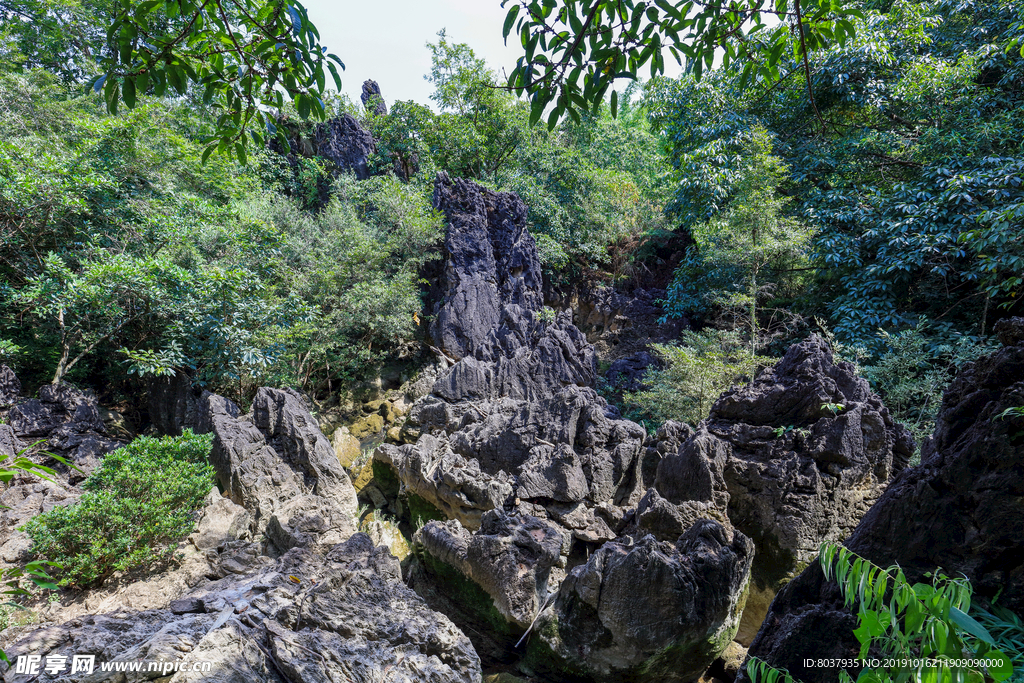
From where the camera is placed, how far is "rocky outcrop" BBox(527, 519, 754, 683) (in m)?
3.38

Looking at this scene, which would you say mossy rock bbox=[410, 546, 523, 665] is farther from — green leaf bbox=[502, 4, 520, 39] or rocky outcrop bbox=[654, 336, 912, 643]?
green leaf bbox=[502, 4, 520, 39]

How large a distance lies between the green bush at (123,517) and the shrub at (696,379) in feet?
21.5

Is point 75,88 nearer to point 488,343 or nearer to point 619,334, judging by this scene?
point 488,343

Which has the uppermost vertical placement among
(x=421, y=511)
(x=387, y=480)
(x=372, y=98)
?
(x=372, y=98)

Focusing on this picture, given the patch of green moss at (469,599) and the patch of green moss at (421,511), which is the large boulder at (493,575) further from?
the patch of green moss at (421,511)

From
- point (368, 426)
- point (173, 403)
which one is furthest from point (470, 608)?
point (173, 403)

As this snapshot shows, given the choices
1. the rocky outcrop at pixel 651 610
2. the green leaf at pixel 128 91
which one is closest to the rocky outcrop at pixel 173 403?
the rocky outcrop at pixel 651 610

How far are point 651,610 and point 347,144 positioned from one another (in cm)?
1829

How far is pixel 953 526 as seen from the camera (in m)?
2.36

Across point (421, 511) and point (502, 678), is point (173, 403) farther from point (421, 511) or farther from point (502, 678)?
point (502, 678)

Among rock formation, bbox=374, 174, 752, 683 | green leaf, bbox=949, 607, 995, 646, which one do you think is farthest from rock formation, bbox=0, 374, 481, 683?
→ green leaf, bbox=949, 607, 995, 646

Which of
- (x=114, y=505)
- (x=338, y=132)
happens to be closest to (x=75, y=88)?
(x=338, y=132)

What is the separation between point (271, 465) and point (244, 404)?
302cm

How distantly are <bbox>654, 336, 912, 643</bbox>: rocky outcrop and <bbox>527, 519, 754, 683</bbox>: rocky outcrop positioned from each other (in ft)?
3.06
